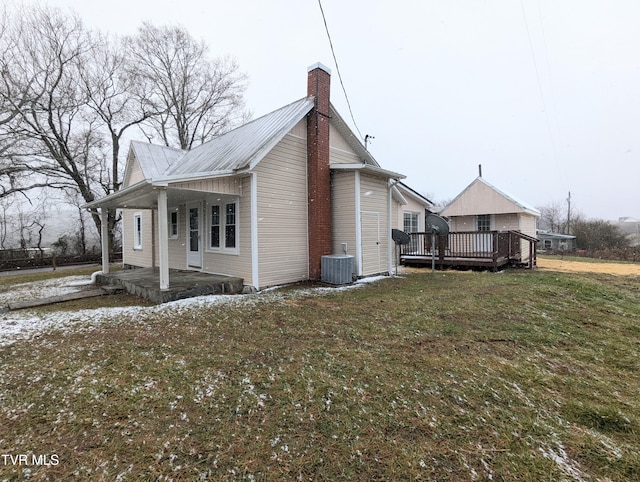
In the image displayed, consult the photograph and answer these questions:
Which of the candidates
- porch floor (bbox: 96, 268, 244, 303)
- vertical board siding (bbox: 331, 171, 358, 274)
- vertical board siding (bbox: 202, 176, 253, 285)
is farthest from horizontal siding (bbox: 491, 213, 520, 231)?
porch floor (bbox: 96, 268, 244, 303)

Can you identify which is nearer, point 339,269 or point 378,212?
point 339,269

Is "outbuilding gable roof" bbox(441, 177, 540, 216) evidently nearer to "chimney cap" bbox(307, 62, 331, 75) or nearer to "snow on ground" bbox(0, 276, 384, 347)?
"chimney cap" bbox(307, 62, 331, 75)

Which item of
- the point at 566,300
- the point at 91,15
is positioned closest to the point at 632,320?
the point at 566,300

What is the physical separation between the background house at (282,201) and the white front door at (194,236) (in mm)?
34

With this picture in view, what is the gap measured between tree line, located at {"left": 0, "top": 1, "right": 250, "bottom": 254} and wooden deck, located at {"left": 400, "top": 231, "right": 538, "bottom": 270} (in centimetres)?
1940

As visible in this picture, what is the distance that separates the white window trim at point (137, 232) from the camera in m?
13.4

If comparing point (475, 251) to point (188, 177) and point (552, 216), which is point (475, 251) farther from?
point (552, 216)

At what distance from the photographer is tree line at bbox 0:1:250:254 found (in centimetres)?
1625

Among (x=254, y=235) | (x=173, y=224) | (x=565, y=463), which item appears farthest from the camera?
(x=173, y=224)

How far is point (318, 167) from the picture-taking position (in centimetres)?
907

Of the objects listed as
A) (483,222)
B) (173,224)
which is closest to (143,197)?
(173,224)

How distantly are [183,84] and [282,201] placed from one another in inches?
788

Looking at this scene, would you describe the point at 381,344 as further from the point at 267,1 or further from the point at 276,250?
the point at 267,1

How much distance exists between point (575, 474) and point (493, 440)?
0.46 m
